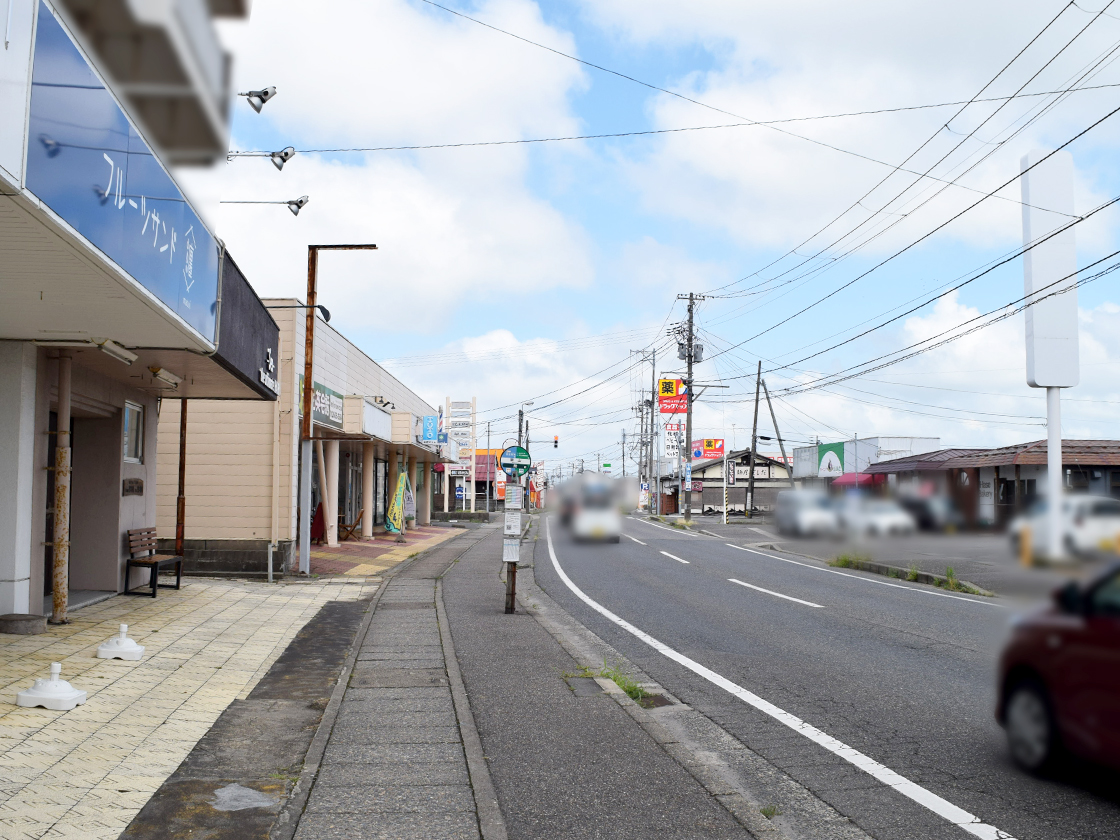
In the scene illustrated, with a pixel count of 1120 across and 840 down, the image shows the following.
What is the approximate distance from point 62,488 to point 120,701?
505 cm

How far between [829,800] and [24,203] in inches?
311

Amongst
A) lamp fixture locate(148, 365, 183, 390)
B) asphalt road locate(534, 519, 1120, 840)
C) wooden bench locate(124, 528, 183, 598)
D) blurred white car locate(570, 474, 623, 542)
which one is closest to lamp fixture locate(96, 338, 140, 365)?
lamp fixture locate(148, 365, 183, 390)

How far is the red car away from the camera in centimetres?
62

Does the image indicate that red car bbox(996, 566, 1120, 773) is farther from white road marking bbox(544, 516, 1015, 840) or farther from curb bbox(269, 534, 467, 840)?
curb bbox(269, 534, 467, 840)

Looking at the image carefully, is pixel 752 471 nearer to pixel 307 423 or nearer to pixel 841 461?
pixel 841 461

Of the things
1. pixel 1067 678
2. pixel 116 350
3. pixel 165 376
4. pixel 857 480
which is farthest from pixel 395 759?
pixel 165 376

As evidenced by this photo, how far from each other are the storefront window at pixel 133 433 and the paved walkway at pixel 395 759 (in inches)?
288

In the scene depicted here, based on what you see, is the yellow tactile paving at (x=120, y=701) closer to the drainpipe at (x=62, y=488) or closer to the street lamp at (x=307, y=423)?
the drainpipe at (x=62, y=488)

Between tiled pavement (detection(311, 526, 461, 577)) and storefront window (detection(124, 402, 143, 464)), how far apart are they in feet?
24.1

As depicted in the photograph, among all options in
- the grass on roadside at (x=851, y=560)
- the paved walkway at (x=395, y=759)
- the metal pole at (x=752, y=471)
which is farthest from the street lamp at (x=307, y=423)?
the grass on roadside at (x=851, y=560)

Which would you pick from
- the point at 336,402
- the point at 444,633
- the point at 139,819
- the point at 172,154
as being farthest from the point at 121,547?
the point at 172,154

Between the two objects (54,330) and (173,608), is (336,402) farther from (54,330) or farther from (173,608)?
(54,330)

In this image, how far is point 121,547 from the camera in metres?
17.9

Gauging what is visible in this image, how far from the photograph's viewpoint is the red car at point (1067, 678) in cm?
62
